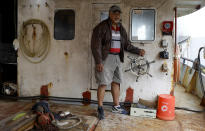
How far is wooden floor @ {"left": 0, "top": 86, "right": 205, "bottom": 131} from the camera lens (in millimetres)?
2967

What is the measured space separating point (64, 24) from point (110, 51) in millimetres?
1356

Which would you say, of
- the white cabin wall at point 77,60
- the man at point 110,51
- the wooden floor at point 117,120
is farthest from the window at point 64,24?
the wooden floor at point 117,120

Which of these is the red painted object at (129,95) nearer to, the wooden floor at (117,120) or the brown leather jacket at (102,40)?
the wooden floor at (117,120)

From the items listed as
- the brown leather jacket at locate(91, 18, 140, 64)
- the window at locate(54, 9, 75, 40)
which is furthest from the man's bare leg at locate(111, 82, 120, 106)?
the window at locate(54, 9, 75, 40)

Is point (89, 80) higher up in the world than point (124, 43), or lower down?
lower down

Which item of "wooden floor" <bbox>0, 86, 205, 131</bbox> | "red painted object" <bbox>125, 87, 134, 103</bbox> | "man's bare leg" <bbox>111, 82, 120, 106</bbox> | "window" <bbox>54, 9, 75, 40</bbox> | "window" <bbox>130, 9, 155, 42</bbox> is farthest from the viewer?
"window" <bbox>54, 9, 75, 40</bbox>

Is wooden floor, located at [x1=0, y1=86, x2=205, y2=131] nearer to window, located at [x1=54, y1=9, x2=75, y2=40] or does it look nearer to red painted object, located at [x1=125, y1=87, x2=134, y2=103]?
red painted object, located at [x1=125, y1=87, x2=134, y2=103]

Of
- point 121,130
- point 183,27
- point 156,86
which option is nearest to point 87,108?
point 121,130

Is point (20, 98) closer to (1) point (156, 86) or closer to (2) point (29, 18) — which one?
(2) point (29, 18)

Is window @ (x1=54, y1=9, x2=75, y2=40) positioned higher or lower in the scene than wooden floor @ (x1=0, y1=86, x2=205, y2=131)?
higher

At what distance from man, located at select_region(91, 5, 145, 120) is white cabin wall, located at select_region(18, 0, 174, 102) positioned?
365 mm

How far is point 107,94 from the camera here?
13.2 feet

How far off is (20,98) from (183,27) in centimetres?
1321

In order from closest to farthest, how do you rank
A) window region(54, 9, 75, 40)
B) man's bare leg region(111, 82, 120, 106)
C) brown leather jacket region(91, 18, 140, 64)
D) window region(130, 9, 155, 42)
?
brown leather jacket region(91, 18, 140, 64), man's bare leg region(111, 82, 120, 106), window region(130, 9, 155, 42), window region(54, 9, 75, 40)
